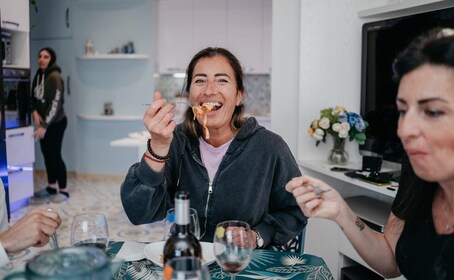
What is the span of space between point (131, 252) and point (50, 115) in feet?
12.7

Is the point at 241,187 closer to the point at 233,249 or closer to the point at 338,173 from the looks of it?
the point at 233,249

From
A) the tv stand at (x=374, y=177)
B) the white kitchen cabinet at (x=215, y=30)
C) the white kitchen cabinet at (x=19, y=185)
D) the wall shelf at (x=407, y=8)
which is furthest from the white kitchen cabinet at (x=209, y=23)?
the tv stand at (x=374, y=177)

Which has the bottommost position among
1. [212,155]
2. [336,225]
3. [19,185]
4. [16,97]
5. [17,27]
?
[19,185]

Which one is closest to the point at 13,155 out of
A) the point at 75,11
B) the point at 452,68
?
the point at 75,11

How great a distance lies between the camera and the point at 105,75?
598 centimetres

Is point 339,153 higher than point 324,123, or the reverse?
point 324,123

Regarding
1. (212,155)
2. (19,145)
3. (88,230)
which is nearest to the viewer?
(88,230)

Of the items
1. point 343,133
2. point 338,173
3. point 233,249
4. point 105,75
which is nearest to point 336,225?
point 338,173

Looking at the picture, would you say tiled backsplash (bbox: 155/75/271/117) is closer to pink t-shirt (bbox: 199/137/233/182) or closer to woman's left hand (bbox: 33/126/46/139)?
woman's left hand (bbox: 33/126/46/139)

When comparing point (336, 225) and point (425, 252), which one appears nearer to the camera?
point (425, 252)

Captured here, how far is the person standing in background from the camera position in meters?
4.74

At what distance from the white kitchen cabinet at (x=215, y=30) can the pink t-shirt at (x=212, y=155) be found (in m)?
3.94

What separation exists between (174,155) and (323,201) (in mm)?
728

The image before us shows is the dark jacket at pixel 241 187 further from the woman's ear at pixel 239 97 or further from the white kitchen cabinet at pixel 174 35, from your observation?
the white kitchen cabinet at pixel 174 35
